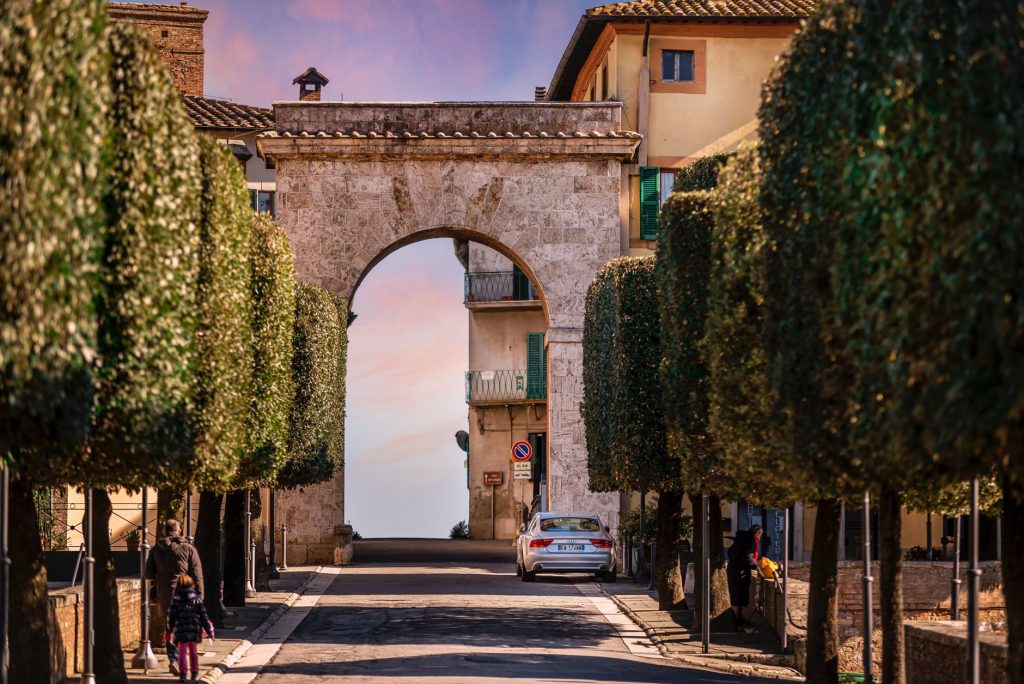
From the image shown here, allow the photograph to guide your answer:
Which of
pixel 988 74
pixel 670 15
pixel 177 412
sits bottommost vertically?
pixel 177 412

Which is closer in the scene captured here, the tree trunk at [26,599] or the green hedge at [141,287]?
the green hedge at [141,287]

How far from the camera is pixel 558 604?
31.8 metres

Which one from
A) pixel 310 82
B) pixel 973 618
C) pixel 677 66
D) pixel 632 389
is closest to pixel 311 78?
pixel 310 82

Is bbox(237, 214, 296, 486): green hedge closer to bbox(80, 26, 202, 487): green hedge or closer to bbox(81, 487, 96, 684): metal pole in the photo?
bbox(81, 487, 96, 684): metal pole

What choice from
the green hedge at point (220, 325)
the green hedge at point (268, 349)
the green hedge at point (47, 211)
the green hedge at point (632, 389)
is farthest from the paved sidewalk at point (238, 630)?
the green hedge at point (47, 211)

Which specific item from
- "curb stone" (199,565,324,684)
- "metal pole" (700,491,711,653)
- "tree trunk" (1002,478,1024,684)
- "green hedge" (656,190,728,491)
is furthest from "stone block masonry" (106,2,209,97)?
"tree trunk" (1002,478,1024,684)

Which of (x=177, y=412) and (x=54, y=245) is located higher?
(x=54, y=245)

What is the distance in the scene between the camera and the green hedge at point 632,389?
2906 cm

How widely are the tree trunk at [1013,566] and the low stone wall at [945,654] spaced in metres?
2.21

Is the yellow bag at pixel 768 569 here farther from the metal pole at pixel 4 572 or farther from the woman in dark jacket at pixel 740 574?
the metal pole at pixel 4 572

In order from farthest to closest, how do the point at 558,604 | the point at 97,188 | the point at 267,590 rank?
the point at 267,590 → the point at 558,604 → the point at 97,188

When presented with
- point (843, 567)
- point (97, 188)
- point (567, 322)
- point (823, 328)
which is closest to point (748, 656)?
point (843, 567)

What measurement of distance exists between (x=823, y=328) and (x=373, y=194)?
99.7 feet

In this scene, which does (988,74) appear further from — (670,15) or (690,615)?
(670,15)
